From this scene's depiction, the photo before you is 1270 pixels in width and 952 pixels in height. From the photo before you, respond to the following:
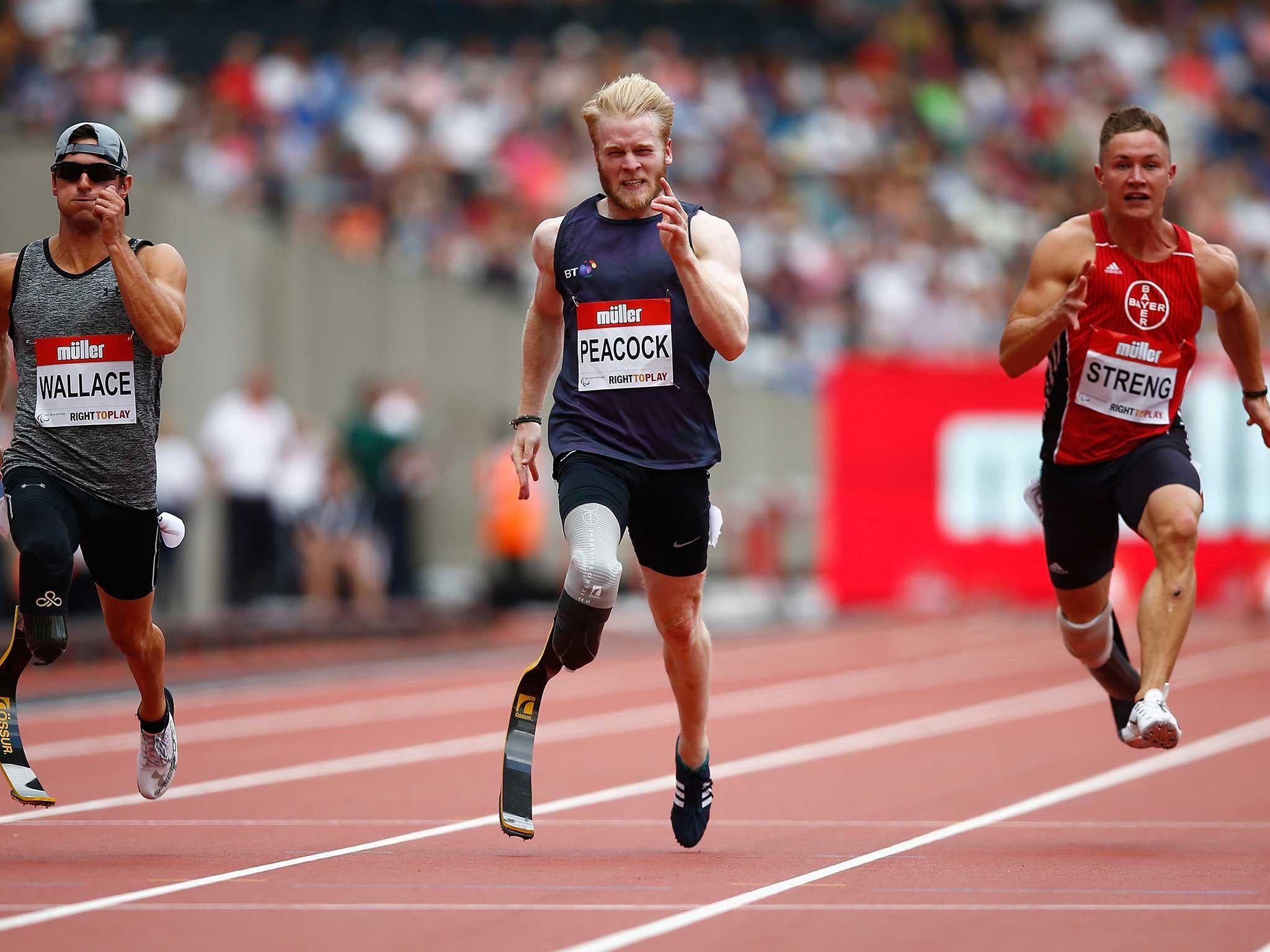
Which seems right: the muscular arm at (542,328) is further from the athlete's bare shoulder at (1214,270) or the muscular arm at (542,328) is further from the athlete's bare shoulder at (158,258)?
the athlete's bare shoulder at (1214,270)

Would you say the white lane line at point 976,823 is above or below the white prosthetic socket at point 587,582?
below

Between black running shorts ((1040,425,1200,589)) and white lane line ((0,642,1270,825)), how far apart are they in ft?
7.43

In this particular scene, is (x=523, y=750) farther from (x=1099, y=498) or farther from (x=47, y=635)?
(x=1099, y=498)

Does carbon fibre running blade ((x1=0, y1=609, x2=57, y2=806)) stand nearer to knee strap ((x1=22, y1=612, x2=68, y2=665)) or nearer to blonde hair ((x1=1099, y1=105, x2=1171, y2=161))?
knee strap ((x1=22, y1=612, x2=68, y2=665))

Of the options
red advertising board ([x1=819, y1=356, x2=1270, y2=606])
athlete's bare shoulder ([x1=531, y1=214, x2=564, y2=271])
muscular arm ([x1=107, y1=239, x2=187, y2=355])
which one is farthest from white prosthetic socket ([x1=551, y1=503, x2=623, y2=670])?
red advertising board ([x1=819, y1=356, x2=1270, y2=606])

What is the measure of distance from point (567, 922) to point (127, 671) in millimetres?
10312

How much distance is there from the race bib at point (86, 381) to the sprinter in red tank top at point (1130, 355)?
10.3ft

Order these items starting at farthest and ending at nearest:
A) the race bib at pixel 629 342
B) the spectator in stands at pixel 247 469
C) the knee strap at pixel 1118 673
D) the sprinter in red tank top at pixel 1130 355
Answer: the spectator in stands at pixel 247 469
the knee strap at pixel 1118 673
the sprinter in red tank top at pixel 1130 355
the race bib at pixel 629 342

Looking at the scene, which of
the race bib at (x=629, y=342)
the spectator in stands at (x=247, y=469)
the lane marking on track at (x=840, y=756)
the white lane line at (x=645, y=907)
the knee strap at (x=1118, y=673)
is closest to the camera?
the white lane line at (x=645, y=907)

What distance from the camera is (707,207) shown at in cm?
2750

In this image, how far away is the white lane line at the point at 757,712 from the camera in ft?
30.6

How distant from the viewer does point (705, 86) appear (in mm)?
30594

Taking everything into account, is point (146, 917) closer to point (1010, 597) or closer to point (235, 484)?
point (235, 484)

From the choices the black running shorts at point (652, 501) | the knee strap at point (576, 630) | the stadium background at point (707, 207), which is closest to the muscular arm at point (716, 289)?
the black running shorts at point (652, 501)
